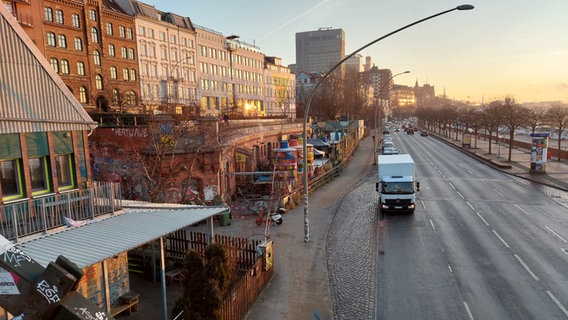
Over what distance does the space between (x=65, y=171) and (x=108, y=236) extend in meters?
3.73

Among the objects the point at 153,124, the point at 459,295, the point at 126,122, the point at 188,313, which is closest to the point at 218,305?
the point at 188,313

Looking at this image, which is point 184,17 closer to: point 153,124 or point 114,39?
point 114,39

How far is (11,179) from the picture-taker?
1010 cm

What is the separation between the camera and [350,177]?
3694 centimetres

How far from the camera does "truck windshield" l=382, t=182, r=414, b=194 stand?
2261 cm

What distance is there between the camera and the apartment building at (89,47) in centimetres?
4456

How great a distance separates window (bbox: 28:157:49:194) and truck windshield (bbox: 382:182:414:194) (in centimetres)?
1776

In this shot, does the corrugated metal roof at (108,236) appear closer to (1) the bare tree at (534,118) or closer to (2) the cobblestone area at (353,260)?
(2) the cobblestone area at (353,260)

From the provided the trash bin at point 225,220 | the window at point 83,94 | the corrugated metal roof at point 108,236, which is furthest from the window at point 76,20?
the corrugated metal roof at point 108,236

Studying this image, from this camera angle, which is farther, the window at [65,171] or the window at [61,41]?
the window at [61,41]

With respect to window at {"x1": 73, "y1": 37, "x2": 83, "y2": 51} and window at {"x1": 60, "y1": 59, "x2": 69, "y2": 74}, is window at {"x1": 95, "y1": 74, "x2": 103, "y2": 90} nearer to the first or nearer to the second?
window at {"x1": 73, "y1": 37, "x2": 83, "y2": 51}

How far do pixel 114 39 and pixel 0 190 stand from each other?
5104 cm

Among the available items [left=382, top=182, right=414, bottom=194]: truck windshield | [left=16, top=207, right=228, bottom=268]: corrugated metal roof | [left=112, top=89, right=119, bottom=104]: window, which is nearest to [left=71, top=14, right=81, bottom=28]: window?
[left=112, top=89, right=119, bottom=104]: window

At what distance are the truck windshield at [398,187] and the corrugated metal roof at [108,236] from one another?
13314 millimetres
